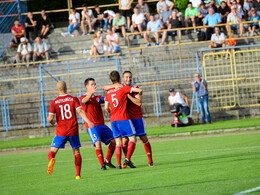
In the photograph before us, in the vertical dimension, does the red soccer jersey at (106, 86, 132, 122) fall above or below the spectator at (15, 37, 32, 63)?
below

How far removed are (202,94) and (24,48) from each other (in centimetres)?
1158

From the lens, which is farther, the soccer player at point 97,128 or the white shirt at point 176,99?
the white shirt at point 176,99

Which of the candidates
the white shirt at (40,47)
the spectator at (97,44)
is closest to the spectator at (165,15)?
the spectator at (97,44)

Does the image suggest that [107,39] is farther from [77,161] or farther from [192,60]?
[77,161]

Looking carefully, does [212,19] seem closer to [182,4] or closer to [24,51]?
[24,51]

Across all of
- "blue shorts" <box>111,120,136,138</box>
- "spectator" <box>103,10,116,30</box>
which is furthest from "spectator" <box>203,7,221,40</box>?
"blue shorts" <box>111,120,136,138</box>

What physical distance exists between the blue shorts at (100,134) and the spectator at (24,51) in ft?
58.6

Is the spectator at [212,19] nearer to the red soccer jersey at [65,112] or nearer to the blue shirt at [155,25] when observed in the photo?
the blue shirt at [155,25]

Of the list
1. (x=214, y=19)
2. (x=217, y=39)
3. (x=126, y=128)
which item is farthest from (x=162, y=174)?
(x=214, y=19)

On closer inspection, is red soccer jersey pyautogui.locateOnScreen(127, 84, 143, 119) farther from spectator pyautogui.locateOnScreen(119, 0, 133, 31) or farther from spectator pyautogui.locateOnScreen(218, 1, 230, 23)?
spectator pyautogui.locateOnScreen(119, 0, 133, 31)

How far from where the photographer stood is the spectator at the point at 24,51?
92.5 feet

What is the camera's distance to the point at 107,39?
1074 inches

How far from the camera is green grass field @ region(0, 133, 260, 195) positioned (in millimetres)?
7578

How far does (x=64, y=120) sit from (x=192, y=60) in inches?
635
